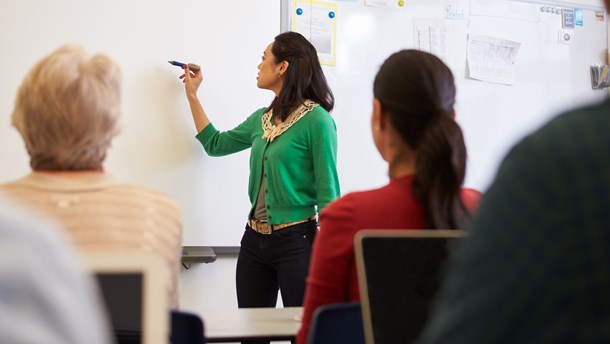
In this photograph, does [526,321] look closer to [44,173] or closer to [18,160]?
[44,173]

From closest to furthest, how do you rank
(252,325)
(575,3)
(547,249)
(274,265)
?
(547,249) < (252,325) < (274,265) < (575,3)

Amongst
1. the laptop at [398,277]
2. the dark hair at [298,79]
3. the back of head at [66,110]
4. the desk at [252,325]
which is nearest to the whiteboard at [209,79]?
the dark hair at [298,79]

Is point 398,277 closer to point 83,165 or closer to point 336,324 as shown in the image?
point 336,324

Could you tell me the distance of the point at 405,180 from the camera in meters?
1.45

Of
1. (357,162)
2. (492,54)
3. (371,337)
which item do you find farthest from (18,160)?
(492,54)

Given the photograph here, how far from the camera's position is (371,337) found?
1.12 meters

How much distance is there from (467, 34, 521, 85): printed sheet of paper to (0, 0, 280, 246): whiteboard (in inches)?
44.4

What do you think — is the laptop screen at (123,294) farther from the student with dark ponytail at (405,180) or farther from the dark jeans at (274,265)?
the dark jeans at (274,265)

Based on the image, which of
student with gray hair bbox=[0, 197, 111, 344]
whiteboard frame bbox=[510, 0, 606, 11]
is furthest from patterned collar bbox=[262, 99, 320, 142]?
student with gray hair bbox=[0, 197, 111, 344]

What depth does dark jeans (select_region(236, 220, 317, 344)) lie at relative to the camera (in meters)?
2.59

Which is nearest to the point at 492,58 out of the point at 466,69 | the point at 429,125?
the point at 466,69

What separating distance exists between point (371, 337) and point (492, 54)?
2.93 metres

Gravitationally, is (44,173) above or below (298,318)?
above

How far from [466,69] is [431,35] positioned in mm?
272
